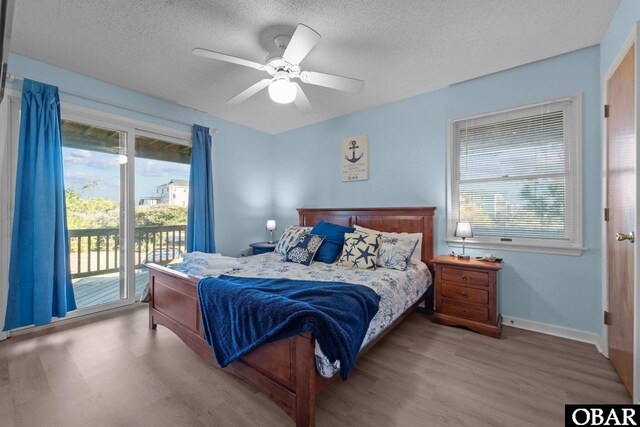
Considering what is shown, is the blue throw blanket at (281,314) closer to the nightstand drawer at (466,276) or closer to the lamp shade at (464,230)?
the nightstand drawer at (466,276)

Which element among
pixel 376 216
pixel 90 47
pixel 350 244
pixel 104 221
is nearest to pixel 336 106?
pixel 376 216

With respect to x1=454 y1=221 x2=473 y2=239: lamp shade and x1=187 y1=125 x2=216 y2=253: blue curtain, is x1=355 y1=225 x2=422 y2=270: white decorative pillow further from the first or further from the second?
x1=187 y1=125 x2=216 y2=253: blue curtain

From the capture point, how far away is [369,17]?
200 cm

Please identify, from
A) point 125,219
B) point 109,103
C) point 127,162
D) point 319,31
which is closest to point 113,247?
point 125,219

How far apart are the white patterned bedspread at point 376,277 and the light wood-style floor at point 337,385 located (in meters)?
0.36

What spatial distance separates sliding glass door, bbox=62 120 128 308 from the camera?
9.60ft

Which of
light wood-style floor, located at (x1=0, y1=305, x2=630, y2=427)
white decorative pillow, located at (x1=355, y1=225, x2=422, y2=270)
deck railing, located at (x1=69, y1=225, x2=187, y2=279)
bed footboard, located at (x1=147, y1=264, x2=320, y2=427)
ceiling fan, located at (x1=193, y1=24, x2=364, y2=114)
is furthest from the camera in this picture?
deck railing, located at (x1=69, y1=225, x2=187, y2=279)

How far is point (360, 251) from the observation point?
2.82 meters

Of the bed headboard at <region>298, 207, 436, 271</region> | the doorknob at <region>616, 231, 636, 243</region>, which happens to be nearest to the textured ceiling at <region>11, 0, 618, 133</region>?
the bed headboard at <region>298, 207, 436, 271</region>

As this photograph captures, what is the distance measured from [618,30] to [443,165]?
1.60 meters

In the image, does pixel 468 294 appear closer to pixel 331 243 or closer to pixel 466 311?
pixel 466 311

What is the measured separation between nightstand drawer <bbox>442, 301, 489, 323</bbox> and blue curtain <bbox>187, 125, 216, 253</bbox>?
3.12 m

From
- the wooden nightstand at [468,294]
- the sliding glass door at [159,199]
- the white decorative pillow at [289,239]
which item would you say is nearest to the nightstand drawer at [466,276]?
the wooden nightstand at [468,294]

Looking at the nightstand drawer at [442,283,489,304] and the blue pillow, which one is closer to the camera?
the nightstand drawer at [442,283,489,304]
